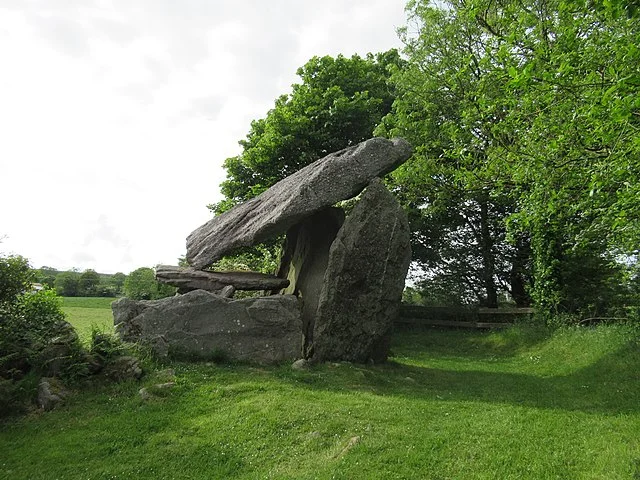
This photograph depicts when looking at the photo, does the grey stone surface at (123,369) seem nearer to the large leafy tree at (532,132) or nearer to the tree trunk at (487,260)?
the large leafy tree at (532,132)

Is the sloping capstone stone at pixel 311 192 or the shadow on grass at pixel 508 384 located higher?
the sloping capstone stone at pixel 311 192

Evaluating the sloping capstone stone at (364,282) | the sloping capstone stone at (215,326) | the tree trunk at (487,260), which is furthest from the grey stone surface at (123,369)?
the tree trunk at (487,260)

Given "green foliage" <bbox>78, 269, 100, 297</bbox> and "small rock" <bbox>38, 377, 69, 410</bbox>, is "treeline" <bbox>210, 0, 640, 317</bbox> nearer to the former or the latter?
"small rock" <bbox>38, 377, 69, 410</bbox>

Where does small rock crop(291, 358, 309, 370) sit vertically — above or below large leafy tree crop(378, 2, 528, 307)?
below

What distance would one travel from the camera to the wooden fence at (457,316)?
23.1 metres

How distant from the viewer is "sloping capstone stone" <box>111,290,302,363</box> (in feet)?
39.2

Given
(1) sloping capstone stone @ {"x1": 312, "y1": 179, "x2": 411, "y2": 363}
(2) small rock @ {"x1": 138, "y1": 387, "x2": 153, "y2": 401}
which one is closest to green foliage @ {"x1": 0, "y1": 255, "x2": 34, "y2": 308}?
(2) small rock @ {"x1": 138, "y1": 387, "x2": 153, "y2": 401}

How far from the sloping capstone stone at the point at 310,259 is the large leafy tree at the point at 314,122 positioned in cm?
955

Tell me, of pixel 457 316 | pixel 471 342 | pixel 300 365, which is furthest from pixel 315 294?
pixel 457 316

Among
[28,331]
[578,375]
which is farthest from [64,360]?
[578,375]

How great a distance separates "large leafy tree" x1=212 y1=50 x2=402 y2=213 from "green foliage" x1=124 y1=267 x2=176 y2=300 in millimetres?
5822

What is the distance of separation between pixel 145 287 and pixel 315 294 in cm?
1599

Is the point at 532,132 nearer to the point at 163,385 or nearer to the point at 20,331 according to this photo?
the point at 163,385

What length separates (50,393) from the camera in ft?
30.2
